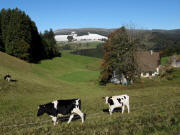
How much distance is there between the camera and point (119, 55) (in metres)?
53.1

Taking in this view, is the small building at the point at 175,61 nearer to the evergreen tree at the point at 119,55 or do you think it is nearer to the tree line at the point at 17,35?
the evergreen tree at the point at 119,55

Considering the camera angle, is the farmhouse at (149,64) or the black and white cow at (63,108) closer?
the black and white cow at (63,108)

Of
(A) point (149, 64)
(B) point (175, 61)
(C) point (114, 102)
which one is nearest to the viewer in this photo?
(C) point (114, 102)

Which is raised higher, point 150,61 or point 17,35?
point 17,35

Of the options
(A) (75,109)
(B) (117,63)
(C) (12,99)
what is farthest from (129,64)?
(A) (75,109)

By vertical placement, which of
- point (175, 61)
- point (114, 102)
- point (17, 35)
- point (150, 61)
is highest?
point (17, 35)

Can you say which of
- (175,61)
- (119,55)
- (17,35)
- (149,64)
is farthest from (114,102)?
(175,61)

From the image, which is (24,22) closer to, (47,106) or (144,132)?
(47,106)

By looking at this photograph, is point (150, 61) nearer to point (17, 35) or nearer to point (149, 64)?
point (149, 64)

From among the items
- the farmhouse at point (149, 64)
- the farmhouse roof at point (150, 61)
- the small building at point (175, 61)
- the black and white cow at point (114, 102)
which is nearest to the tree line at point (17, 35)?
the farmhouse at point (149, 64)

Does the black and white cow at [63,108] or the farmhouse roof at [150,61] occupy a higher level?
the black and white cow at [63,108]

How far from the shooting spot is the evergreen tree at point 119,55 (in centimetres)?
5106

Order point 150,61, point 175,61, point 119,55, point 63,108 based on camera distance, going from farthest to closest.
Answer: point 175,61, point 150,61, point 119,55, point 63,108

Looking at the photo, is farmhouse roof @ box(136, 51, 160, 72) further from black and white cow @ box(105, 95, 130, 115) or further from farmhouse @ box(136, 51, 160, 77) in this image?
black and white cow @ box(105, 95, 130, 115)
